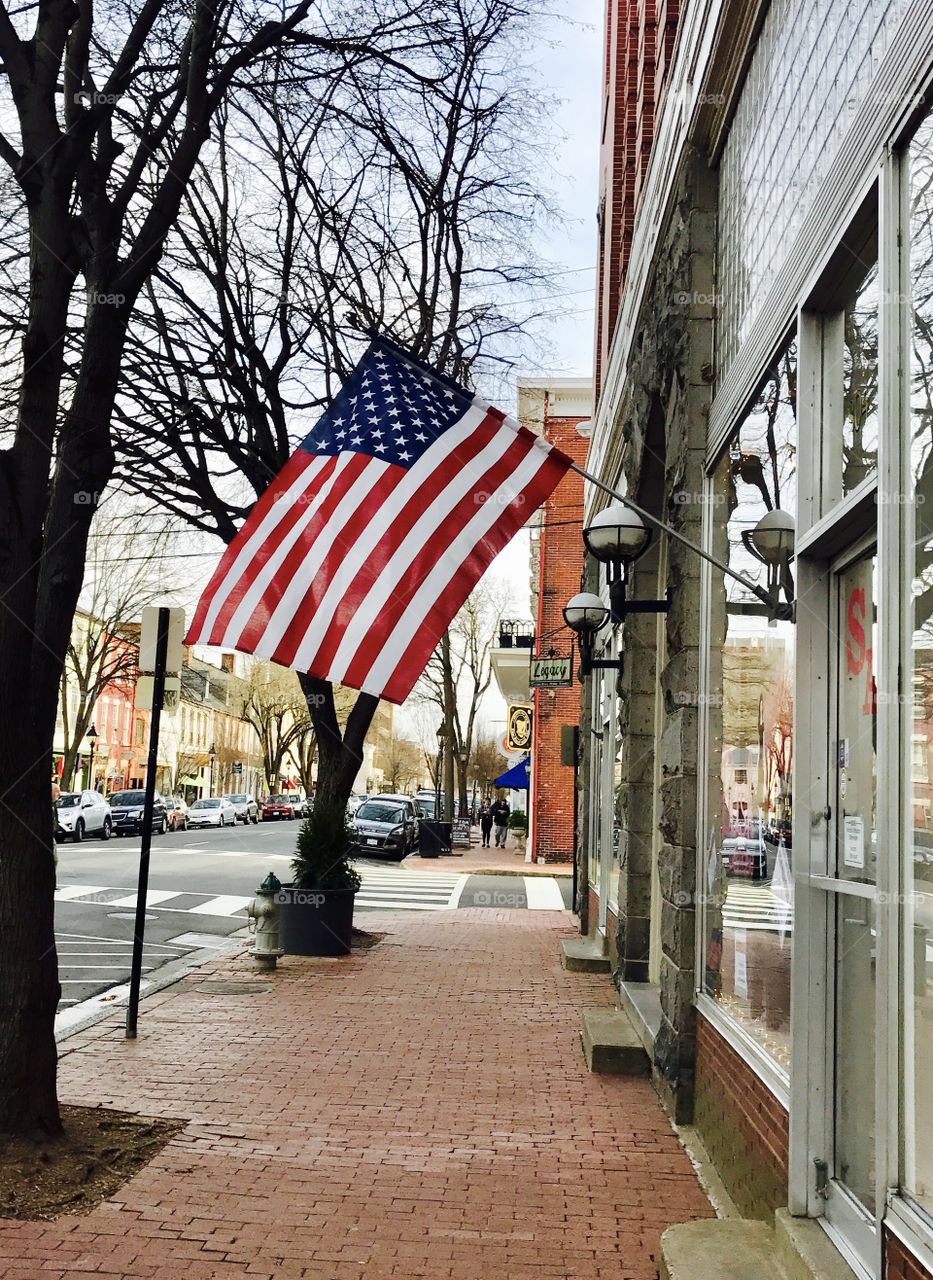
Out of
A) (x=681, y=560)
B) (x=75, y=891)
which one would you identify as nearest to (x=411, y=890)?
(x=75, y=891)

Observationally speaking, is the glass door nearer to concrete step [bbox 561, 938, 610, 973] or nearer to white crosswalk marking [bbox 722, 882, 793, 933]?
white crosswalk marking [bbox 722, 882, 793, 933]

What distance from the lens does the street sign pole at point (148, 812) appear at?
8.71m

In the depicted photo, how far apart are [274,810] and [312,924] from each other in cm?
5611

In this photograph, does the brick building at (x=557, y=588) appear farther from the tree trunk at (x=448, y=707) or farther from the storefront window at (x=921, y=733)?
the storefront window at (x=921, y=733)

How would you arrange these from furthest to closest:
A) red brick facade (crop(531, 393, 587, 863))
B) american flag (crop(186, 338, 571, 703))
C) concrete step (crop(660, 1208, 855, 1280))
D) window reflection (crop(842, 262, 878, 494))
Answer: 1. red brick facade (crop(531, 393, 587, 863))
2. american flag (crop(186, 338, 571, 703))
3. window reflection (crop(842, 262, 878, 494))
4. concrete step (crop(660, 1208, 855, 1280))

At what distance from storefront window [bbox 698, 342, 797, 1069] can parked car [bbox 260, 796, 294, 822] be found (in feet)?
207

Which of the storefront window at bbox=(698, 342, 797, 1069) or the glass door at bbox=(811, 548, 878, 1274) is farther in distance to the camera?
the storefront window at bbox=(698, 342, 797, 1069)

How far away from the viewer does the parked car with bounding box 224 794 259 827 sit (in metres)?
59.0

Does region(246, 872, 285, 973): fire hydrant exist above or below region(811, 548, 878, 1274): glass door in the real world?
below

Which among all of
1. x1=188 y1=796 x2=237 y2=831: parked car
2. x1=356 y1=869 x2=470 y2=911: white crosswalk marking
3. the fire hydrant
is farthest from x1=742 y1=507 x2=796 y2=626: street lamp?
x1=188 y1=796 x2=237 y2=831: parked car

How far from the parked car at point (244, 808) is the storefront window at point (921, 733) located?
56.4m

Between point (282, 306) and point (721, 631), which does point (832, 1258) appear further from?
point (282, 306)

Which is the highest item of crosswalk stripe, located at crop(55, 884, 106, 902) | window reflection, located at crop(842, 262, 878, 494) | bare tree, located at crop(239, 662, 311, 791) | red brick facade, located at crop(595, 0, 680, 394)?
red brick facade, located at crop(595, 0, 680, 394)

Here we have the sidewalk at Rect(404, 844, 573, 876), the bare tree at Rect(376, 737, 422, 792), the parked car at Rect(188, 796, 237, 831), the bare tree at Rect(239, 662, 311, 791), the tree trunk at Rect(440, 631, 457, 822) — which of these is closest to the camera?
the sidewalk at Rect(404, 844, 573, 876)
